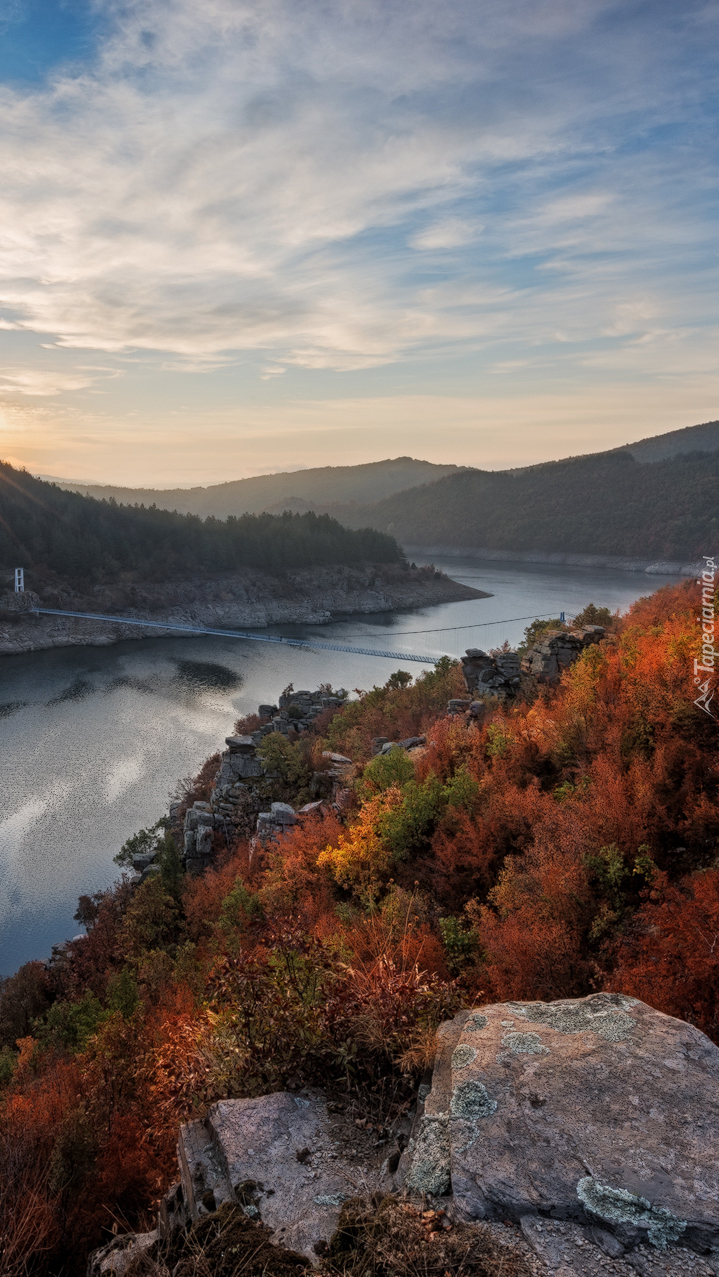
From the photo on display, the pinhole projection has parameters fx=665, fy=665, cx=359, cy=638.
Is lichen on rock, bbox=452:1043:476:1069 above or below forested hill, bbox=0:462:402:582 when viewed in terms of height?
below

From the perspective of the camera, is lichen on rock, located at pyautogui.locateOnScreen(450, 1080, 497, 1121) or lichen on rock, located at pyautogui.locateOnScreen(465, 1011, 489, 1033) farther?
lichen on rock, located at pyautogui.locateOnScreen(465, 1011, 489, 1033)

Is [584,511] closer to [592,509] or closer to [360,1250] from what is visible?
[592,509]

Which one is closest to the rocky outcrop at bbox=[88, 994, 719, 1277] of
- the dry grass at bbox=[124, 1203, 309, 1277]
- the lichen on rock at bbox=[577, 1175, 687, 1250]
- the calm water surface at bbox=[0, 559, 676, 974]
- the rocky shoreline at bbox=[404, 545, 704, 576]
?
the lichen on rock at bbox=[577, 1175, 687, 1250]

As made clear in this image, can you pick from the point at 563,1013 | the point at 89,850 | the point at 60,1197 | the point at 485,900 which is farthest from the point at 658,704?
the point at 89,850

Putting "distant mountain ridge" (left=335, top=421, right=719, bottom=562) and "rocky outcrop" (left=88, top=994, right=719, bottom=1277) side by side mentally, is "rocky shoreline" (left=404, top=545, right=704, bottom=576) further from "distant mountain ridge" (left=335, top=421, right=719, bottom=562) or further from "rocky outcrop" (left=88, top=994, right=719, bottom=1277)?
"rocky outcrop" (left=88, top=994, right=719, bottom=1277)

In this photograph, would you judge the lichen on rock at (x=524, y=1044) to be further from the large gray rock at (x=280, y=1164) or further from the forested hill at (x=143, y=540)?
the forested hill at (x=143, y=540)

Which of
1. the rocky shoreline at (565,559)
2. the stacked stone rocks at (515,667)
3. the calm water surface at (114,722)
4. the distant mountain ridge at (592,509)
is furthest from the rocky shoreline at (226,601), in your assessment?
the stacked stone rocks at (515,667)
